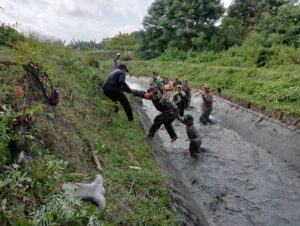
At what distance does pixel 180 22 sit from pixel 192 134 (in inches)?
1337

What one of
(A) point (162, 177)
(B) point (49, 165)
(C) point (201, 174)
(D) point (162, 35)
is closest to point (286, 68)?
(C) point (201, 174)

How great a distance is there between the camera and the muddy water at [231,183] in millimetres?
7836

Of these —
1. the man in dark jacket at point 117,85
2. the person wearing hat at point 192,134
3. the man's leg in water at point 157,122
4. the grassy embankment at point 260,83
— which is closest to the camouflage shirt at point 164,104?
the man's leg in water at point 157,122

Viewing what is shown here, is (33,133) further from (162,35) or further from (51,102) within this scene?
(162,35)

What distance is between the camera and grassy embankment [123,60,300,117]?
15.4 metres

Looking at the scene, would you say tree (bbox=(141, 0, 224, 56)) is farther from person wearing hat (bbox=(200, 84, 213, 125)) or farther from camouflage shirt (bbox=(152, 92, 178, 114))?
camouflage shirt (bbox=(152, 92, 178, 114))

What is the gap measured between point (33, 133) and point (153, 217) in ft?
7.60

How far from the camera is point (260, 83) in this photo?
1886cm

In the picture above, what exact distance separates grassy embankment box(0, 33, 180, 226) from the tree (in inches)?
1285

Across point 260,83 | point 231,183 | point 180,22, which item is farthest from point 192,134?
point 180,22

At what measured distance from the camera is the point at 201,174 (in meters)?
10.4

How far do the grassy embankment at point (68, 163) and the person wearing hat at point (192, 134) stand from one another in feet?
5.58

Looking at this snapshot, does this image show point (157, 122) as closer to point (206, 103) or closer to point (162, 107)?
point (162, 107)

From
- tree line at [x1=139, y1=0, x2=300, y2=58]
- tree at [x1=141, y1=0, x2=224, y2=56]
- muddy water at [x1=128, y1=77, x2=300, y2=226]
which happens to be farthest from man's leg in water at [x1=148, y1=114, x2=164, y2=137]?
tree at [x1=141, y1=0, x2=224, y2=56]
